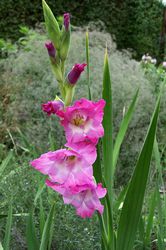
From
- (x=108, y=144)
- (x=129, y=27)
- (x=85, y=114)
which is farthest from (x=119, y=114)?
(x=129, y=27)

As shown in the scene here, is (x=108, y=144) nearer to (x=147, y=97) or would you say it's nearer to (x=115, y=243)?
(x=115, y=243)

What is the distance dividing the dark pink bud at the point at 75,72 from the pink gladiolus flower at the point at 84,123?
11cm

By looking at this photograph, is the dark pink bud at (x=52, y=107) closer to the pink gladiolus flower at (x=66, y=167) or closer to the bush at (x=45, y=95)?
the pink gladiolus flower at (x=66, y=167)

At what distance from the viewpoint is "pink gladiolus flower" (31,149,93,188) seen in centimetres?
84

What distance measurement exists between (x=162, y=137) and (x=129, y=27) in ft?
18.7

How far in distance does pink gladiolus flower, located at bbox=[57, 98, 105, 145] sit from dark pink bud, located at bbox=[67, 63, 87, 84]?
0.35 ft

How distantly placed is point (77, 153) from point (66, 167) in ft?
0.13

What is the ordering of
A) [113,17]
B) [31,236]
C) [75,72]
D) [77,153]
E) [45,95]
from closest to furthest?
[77,153]
[75,72]
[31,236]
[45,95]
[113,17]

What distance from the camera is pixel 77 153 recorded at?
0.83 m

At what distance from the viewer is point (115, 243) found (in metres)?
1.15

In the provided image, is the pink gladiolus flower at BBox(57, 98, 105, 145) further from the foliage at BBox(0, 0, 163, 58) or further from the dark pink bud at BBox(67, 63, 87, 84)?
the foliage at BBox(0, 0, 163, 58)

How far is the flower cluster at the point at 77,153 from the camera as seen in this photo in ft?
2.74

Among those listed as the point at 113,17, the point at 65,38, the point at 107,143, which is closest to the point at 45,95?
the point at 107,143

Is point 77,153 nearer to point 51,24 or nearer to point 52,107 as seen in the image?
point 52,107
